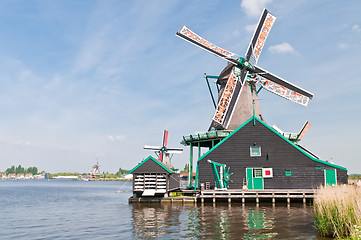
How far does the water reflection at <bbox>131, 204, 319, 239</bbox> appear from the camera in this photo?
15.5 m

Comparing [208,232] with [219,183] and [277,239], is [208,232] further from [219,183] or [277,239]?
[219,183]

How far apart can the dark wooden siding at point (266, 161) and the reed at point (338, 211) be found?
15.4m

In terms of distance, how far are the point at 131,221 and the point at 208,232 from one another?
21.3 ft

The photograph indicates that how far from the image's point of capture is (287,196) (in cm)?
2706

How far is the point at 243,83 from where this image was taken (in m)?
36.3

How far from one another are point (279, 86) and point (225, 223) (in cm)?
2341

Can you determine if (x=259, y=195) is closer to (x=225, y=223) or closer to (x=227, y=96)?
(x=225, y=223)

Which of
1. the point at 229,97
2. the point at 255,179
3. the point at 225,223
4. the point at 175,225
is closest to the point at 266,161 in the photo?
the point at 255,179

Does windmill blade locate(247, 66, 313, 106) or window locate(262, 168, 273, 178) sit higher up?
windmill blade locate(247, 66, 313, 106)

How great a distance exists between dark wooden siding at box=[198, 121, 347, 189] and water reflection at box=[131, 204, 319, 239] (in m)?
4.66

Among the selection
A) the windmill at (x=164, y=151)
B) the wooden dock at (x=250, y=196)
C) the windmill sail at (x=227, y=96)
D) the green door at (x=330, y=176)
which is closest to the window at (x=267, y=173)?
the wooden dock at (x=250, y=196)

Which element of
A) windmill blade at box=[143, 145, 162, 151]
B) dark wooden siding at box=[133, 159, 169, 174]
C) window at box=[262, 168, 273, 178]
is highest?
windmill blade at box=[143, 145, 162, 151]

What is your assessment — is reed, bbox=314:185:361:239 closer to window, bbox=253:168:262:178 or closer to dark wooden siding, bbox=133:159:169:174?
window, bbox=253:168:262:178

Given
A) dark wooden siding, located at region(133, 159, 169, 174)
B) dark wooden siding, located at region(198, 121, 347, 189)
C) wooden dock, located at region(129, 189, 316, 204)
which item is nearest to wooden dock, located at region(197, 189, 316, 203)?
wooden dock, located at region(129, 189, 316, 204)
